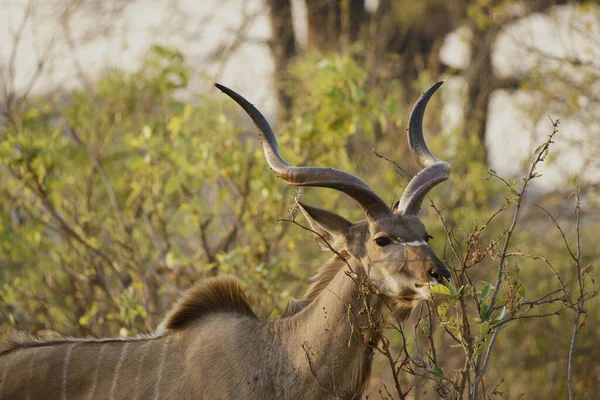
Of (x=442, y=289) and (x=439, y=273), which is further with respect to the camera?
(x=439, y=273)

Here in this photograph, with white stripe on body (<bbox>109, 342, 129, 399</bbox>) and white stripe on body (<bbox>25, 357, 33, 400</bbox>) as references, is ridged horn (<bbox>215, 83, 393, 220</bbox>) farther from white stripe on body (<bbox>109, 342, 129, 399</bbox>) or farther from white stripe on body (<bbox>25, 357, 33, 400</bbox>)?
white stripe on body (<bbox>25, 357, 33, 400</bbox>)

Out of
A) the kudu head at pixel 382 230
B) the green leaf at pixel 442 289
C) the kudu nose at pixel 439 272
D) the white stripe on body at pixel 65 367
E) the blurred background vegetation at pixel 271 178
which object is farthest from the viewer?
the blurred background vegetation at pixel 271 178

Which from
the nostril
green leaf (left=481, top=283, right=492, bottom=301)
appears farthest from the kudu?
green leaf (left=481, top=283, right=492, bottom=301)

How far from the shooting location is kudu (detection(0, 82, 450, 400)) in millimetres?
3359

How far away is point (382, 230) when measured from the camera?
338 cm

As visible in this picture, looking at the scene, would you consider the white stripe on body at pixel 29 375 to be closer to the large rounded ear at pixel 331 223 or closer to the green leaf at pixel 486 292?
the large rounded ear at pixel 331 223

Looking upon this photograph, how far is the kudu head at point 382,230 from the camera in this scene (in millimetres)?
3230

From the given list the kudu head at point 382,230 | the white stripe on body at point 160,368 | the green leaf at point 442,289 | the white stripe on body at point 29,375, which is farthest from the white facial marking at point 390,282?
the white stripe on body at point 29,375

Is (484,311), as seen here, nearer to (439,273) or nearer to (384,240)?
(439,273)

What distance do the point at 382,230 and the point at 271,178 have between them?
2.24 m

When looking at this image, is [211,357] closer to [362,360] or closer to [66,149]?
[362,360]

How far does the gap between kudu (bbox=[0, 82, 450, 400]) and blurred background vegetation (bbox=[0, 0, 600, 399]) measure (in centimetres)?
28

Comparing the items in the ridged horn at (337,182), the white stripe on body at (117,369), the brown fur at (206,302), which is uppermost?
the ridged horn at (337,182)

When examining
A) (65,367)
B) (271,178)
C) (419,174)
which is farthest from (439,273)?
(271,178)
